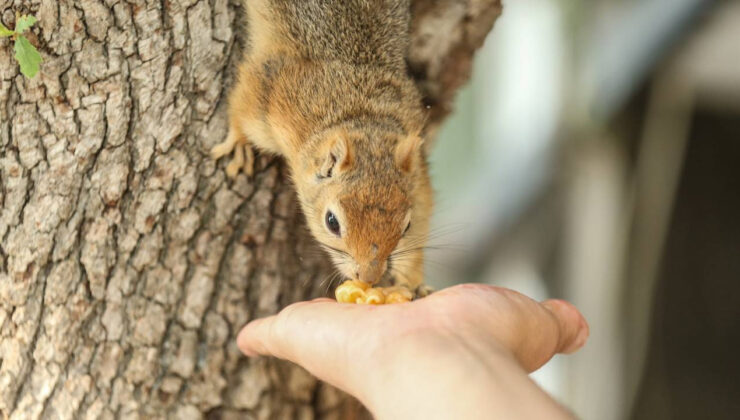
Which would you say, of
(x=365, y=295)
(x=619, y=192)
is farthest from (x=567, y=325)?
(x=619, y=192)

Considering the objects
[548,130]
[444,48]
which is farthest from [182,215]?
[548,130]

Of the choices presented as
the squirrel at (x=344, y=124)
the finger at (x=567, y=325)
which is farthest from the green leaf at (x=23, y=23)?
the finger at (x=567, y=325)

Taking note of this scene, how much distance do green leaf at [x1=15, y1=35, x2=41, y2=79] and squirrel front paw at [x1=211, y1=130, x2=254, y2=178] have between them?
1.39ft

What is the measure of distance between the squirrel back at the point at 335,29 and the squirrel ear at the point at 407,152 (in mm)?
284

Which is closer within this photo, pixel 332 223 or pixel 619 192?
pixel 332 223

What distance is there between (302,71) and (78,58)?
0.55 meters

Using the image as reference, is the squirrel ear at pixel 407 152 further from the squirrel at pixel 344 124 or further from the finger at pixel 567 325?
the finger at pixel 567 325

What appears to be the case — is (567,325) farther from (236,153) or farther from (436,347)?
(236,153)

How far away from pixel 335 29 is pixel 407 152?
1.28 feet

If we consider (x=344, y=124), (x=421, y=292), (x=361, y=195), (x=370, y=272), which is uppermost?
(x=344, y=124)

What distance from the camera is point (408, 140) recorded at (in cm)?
174

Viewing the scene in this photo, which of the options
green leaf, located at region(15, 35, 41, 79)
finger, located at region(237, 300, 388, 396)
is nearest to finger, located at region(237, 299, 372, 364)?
finger, located at region(237, 300, 388, 396)

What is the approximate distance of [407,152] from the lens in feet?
5.65

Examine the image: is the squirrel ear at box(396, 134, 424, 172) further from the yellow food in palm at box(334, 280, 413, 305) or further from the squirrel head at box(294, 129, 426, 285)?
the yellow food in palm at box(334, 280, 413, 305)
